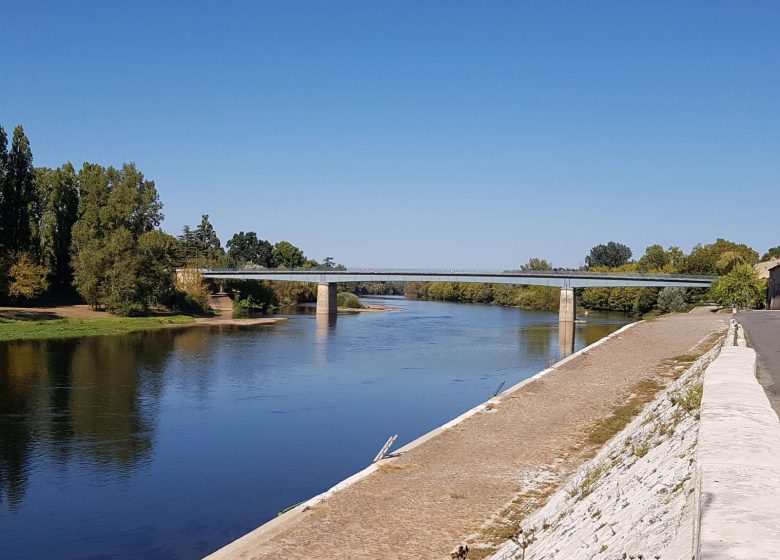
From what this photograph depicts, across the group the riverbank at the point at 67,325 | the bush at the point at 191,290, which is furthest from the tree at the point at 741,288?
the bush at the point at 191,290

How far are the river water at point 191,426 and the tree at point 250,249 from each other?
134627mm

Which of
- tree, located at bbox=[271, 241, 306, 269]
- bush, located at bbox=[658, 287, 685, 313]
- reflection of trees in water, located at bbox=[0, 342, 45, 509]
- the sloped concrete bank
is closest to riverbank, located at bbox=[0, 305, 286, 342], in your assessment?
reflection of trees in water, located at bbox=[0, 342, 45, 509]

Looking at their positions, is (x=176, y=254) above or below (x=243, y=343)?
above

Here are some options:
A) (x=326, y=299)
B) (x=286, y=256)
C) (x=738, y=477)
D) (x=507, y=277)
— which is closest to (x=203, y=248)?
(x=286, y=256)

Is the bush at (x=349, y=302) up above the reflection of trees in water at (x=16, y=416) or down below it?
above

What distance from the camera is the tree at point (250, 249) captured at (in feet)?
623

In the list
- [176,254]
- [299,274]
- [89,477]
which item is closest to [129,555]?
[89,477]

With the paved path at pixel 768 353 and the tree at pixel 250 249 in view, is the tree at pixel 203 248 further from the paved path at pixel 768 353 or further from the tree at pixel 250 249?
the paved path at pixel 768 353

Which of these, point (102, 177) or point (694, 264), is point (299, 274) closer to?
point (102, 177)

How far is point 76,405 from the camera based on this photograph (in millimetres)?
29266

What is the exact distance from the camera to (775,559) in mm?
5012

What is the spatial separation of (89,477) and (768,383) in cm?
1906

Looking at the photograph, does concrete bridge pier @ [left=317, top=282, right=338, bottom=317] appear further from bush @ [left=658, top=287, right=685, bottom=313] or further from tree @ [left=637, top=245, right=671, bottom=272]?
tree @ [left=637, top=245, right=671, bottom=272]

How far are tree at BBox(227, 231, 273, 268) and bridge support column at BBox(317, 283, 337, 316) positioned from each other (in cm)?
8478
